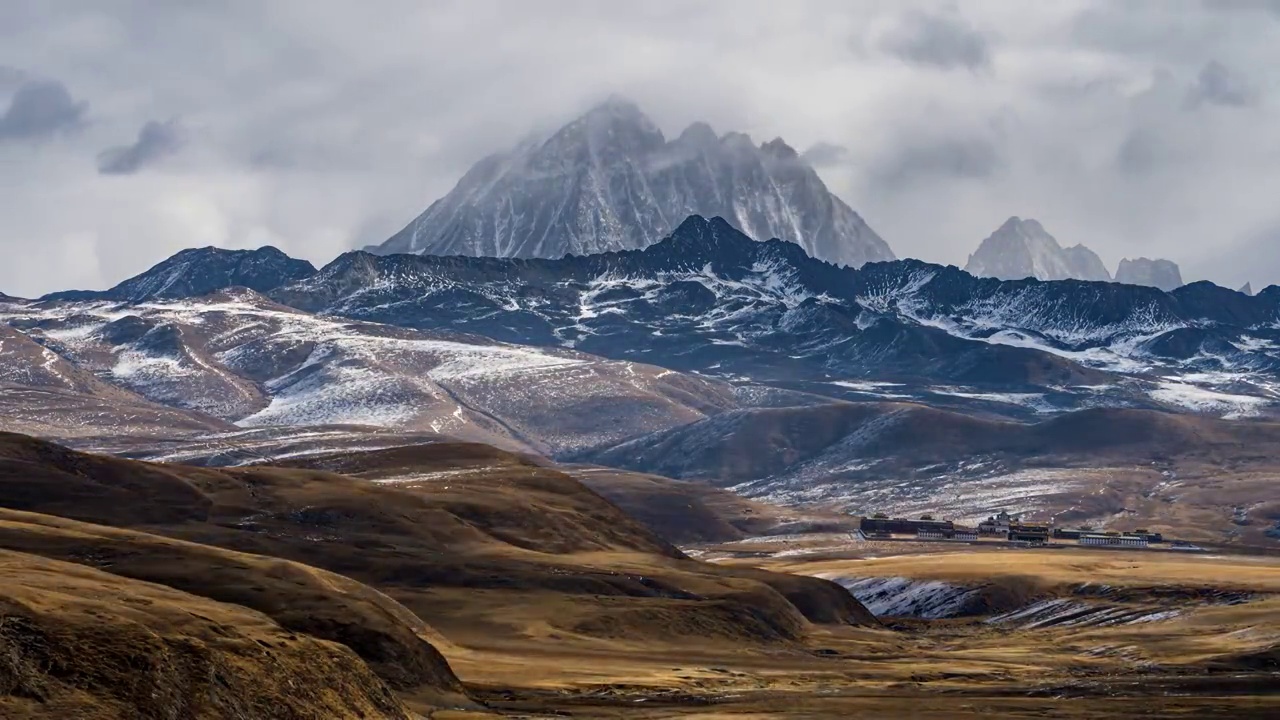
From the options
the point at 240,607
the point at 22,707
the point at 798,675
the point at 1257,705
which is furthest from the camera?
the point at 798,675

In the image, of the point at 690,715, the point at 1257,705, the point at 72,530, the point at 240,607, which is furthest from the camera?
the point at 72,530

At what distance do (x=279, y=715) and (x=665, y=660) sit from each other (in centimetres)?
8816

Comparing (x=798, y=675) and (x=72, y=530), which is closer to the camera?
(x=72, y=530)

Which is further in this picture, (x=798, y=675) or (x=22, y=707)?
(x=798, y=675)

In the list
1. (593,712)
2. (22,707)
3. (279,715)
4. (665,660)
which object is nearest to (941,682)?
(665,660)

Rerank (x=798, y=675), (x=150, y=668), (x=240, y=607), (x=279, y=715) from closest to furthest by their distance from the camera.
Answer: (x=150, y=668) → (x=279, y=715) → (x=240, y=607) → (x=798, y=675)

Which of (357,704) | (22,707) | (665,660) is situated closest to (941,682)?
(665,660)

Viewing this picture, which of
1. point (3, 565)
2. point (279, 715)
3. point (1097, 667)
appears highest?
point (3, 565)

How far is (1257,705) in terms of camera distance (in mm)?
153500

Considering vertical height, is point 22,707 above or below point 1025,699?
above

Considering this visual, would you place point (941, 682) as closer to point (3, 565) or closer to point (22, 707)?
point (3, 565)

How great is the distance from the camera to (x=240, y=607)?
433 feet

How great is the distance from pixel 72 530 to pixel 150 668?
233 feet

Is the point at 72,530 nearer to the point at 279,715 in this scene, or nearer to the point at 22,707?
the point at 279,715
